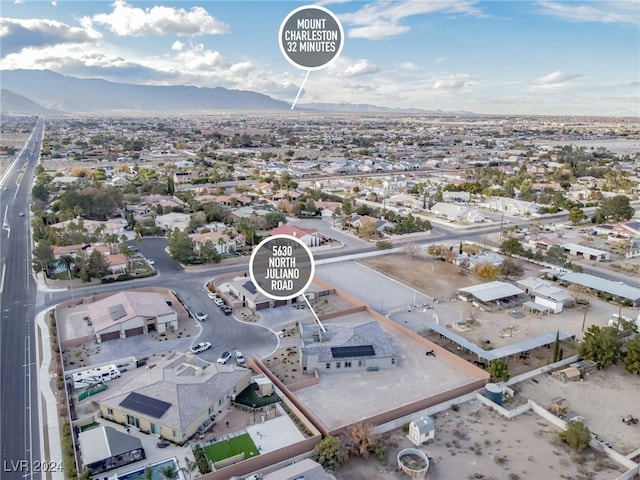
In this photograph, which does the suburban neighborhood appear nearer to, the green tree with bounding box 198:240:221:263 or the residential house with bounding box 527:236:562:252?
the green tree with bounding box 198:240:221:263

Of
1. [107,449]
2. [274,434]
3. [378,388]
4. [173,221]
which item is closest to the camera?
[107,449]

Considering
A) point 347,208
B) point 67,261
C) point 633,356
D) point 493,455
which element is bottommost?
point 493,455

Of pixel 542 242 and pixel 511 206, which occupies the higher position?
pixel 511 206

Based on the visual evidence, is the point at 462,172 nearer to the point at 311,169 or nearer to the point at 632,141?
the point at 311,169

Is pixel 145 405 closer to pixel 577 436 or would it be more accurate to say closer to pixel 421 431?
pixel 421 431

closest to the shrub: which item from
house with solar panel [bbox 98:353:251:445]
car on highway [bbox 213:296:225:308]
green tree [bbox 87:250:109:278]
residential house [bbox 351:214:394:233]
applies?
house with solar panel [bbox 98:353:251:445]

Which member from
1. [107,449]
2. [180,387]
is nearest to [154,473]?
[107,449]

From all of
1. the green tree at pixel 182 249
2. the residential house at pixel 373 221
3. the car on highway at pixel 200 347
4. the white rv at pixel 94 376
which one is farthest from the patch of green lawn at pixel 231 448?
the residential house at pixel 373 221

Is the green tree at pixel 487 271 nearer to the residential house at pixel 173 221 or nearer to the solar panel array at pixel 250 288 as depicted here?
the solar panel array at pixel 250 288

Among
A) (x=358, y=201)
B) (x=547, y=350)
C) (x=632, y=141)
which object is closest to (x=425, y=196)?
(x=358, y=201)
